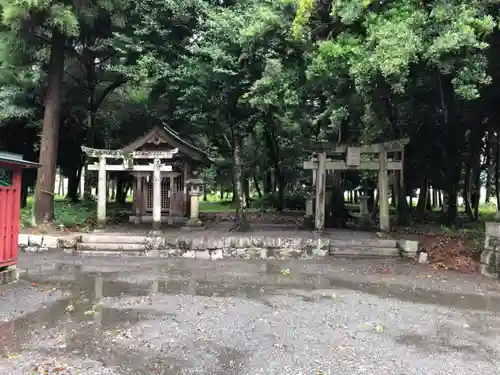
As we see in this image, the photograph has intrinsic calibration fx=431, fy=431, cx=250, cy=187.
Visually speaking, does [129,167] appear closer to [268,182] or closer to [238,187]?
[238,187]

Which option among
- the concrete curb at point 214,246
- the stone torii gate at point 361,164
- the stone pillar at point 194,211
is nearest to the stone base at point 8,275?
the concrete curb at point 214,246

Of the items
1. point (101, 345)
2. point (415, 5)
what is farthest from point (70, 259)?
point (415, 5)

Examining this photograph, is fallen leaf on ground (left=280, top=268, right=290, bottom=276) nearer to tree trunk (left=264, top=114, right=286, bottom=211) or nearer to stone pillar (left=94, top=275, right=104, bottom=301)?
stone pillar (left=94, top=275, right=104, bottom=301)

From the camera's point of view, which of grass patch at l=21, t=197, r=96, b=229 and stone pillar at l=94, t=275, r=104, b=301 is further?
grass patch at l=21, t=197, r=96, b=229

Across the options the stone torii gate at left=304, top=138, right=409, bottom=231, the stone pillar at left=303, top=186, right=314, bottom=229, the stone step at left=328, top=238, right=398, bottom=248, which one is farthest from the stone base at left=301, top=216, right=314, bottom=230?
the stone step at left=328, top=238, right=398, bottom=248

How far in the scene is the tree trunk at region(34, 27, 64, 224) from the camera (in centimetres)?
1421

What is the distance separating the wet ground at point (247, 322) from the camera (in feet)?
15.3

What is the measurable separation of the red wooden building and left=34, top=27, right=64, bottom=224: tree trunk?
6.53m

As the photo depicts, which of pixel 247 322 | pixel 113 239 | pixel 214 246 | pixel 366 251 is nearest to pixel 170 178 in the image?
pixel 113 239

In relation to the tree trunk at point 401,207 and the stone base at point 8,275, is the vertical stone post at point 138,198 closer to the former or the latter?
the stone base at point 8,275

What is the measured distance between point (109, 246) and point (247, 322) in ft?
24.5

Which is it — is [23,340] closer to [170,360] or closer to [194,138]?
[170,360]

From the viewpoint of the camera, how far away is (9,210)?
25.8 feet

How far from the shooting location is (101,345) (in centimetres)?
509
